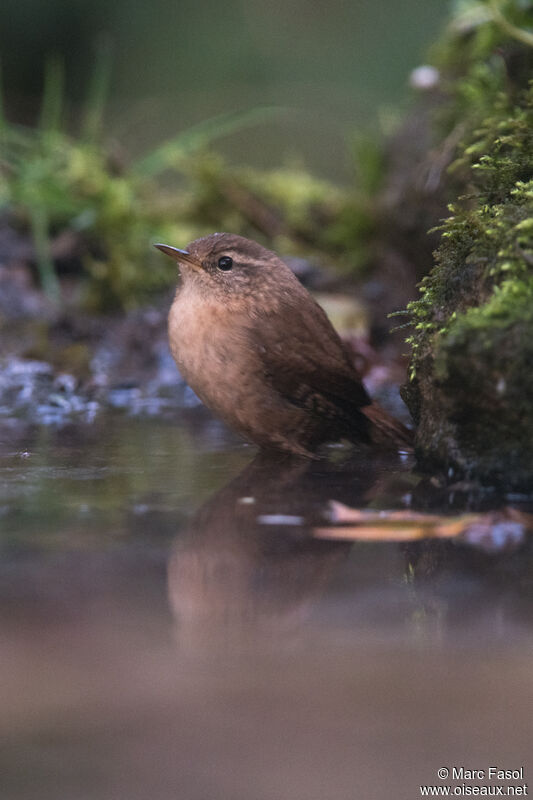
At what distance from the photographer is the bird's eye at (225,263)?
379 cm

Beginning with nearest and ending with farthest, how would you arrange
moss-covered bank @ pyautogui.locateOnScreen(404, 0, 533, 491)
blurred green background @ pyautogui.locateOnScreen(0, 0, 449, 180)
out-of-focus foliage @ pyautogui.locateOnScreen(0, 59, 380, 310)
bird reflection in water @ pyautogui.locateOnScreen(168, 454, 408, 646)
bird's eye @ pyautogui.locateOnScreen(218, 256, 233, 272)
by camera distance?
bird reflection in water @ pyautogui.locateOnScreen(168, 454, 408, 646) → moss-covered bank @ pyautogui.locateOnScreen(404, 0, 533, 491) → bird's eye @ pyautogui.locateOnScreen(218, 256, 233, 272) → out-of-focus foliage @ pyautogui.locateOnScreen(0, 59, 380, 310) → blurred green background @ pyautogui.locateOnScreen(0, 0, 449, 180)

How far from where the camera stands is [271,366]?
3.42 meters

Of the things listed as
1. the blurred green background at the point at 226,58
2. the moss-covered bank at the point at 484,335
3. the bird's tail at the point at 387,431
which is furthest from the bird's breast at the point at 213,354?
the blurred green background at the point at 226,58

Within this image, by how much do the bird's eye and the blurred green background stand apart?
289 inches

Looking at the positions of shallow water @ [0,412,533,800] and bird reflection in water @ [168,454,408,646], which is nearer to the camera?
shallow water @ [0,412,533,800]

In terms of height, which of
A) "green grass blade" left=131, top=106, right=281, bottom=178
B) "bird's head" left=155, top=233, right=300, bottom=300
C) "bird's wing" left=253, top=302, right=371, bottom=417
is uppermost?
"green grass blade" left=131, top=106, right=281, bottom=178

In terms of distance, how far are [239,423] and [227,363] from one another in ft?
0.76

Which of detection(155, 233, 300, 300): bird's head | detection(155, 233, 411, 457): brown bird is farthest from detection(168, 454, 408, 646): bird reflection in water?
detection(155, 233, 300, 300): bird's head

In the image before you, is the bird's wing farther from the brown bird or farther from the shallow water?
the shallow water

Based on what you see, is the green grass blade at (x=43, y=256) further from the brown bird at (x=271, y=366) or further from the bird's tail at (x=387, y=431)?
the bird's tail at (x=387, y=431)

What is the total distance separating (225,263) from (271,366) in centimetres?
62

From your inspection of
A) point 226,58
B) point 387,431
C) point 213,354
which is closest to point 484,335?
point 387,431

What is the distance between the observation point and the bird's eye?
379 centimetres

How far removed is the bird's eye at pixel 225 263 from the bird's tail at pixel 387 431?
835mm
